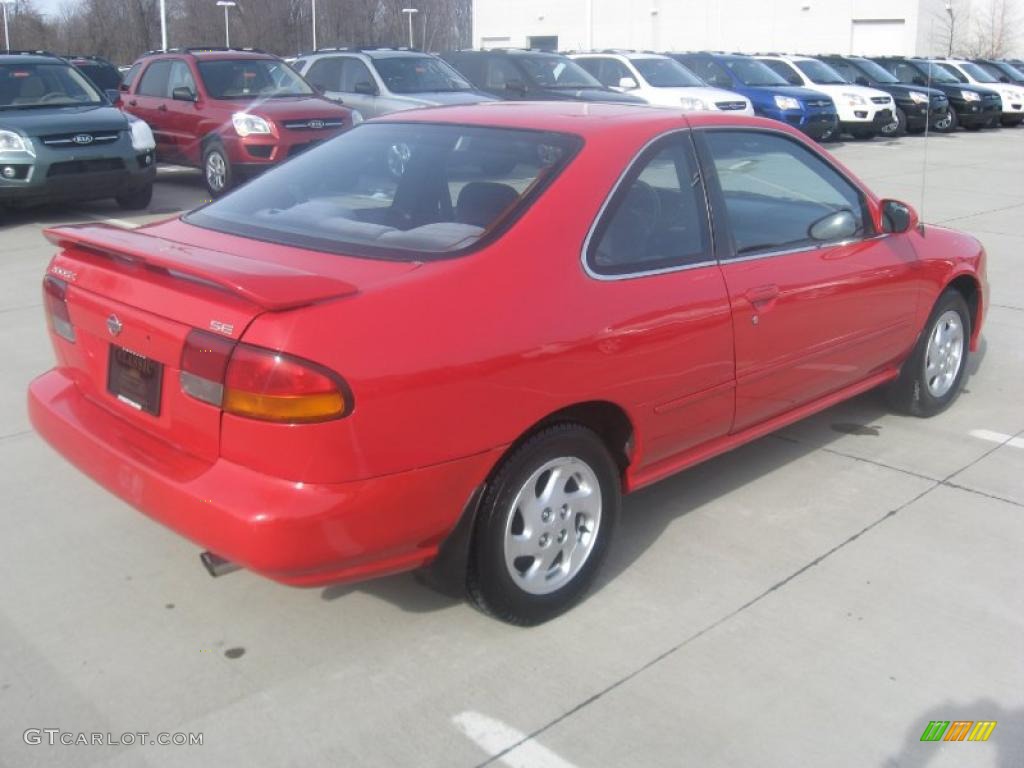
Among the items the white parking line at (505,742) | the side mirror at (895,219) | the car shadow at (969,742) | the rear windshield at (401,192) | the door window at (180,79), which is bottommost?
the car shadow at (969,742)

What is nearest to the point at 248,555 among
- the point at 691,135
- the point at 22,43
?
the point at 691,135

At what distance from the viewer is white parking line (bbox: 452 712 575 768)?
298 cm

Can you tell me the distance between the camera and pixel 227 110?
12977mm

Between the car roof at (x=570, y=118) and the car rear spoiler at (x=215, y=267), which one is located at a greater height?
the car roof at (x=570, y=118)

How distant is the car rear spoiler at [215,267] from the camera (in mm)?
3010

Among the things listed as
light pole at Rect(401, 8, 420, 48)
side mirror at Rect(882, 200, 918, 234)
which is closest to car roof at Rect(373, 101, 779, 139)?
side mirror at Rect(882, 200, 918, 234)

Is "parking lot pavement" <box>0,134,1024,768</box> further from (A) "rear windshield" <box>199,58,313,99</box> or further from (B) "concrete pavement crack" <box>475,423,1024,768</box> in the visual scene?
(A) "rear windshield" <box>199,58,313,99</box>

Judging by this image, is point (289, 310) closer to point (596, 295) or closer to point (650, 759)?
point (596, 295)

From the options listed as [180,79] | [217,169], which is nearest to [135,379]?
[217,169]

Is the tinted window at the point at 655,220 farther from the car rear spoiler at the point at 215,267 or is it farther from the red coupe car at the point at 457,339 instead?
the car rear spoiler at the point at 215,267

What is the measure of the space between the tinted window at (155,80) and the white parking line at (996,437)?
453 inches

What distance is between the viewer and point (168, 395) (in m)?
3.26

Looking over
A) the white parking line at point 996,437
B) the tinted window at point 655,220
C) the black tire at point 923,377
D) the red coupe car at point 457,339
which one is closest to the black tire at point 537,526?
the red coupe car at point 457,339

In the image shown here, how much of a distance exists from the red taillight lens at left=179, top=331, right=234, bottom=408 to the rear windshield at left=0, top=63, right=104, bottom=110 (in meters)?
9.53
